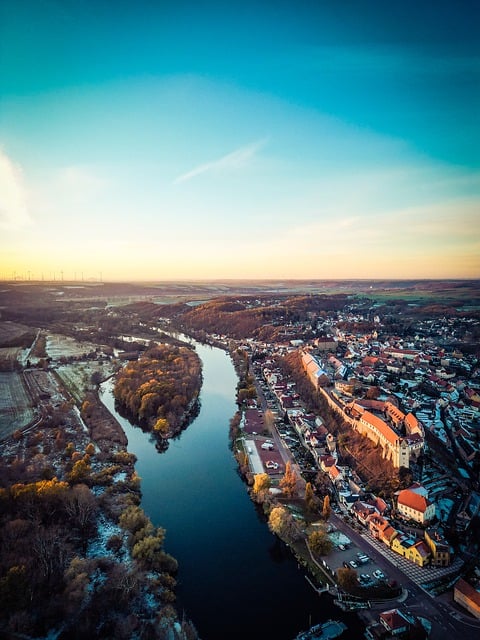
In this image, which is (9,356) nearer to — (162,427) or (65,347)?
(65,347)

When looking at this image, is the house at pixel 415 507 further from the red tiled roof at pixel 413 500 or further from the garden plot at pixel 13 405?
the garden plot at pixel 13 405

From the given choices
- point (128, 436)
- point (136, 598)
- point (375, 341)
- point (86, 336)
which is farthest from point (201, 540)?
point (86, 336)

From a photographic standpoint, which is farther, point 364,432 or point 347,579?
point 364,432

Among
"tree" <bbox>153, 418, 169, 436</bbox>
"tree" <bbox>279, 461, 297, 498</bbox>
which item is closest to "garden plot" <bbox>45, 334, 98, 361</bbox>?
"tree" <bbox>153, 418, 169, 436</bbox>

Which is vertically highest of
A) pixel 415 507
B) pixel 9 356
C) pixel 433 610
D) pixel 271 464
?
pixel 9 356

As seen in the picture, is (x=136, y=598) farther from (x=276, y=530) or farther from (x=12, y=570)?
(x=276, y=530)

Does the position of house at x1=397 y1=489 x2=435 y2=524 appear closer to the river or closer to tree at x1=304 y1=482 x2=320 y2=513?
tree at x1=304 y1=482 x2=320 y2=513

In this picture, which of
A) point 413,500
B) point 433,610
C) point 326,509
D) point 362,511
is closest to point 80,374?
point 326,509
